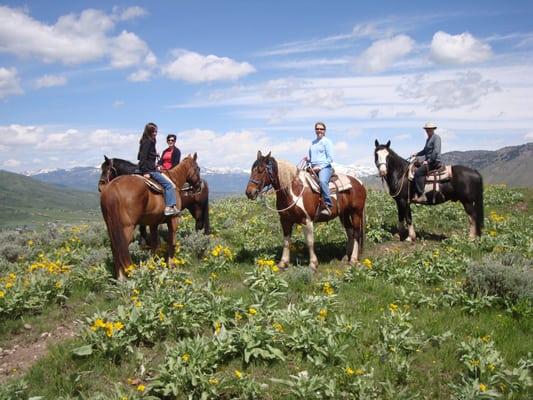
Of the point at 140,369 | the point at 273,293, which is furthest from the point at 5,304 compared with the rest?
the point at 273,293

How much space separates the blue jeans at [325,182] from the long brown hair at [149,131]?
492cm

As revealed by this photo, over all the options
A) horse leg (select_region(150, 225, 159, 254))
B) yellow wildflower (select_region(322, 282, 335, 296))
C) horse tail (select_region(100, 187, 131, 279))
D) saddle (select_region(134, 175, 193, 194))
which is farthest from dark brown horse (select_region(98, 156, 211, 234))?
yellow wildflower (select_region(322, 282, 335, 296))

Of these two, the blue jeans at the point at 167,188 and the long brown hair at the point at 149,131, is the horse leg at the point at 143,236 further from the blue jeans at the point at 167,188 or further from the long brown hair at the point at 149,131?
the long brown hair at the point at 149,131

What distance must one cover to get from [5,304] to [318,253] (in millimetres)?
8715

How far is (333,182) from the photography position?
12.2m

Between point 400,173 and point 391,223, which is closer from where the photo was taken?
point 400,173

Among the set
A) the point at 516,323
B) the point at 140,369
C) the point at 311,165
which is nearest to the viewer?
the point at 140,369

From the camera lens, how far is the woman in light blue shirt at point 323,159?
11617 millimetres

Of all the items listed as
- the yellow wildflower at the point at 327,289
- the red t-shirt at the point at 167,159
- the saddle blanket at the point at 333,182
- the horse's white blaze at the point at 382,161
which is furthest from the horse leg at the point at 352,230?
the red t-shirt at the point at 167,159

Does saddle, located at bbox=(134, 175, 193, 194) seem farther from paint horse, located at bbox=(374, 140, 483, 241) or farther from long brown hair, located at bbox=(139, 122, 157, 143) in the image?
paint horse, located at bbox=(374, 140, 483, 241)

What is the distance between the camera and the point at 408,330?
21.8ft

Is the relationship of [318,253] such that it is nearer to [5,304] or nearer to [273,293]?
[273,293]

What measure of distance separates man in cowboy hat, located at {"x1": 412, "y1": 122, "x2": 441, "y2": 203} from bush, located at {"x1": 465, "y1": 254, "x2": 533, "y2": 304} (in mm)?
6540

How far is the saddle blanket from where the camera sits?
11.6 metres
